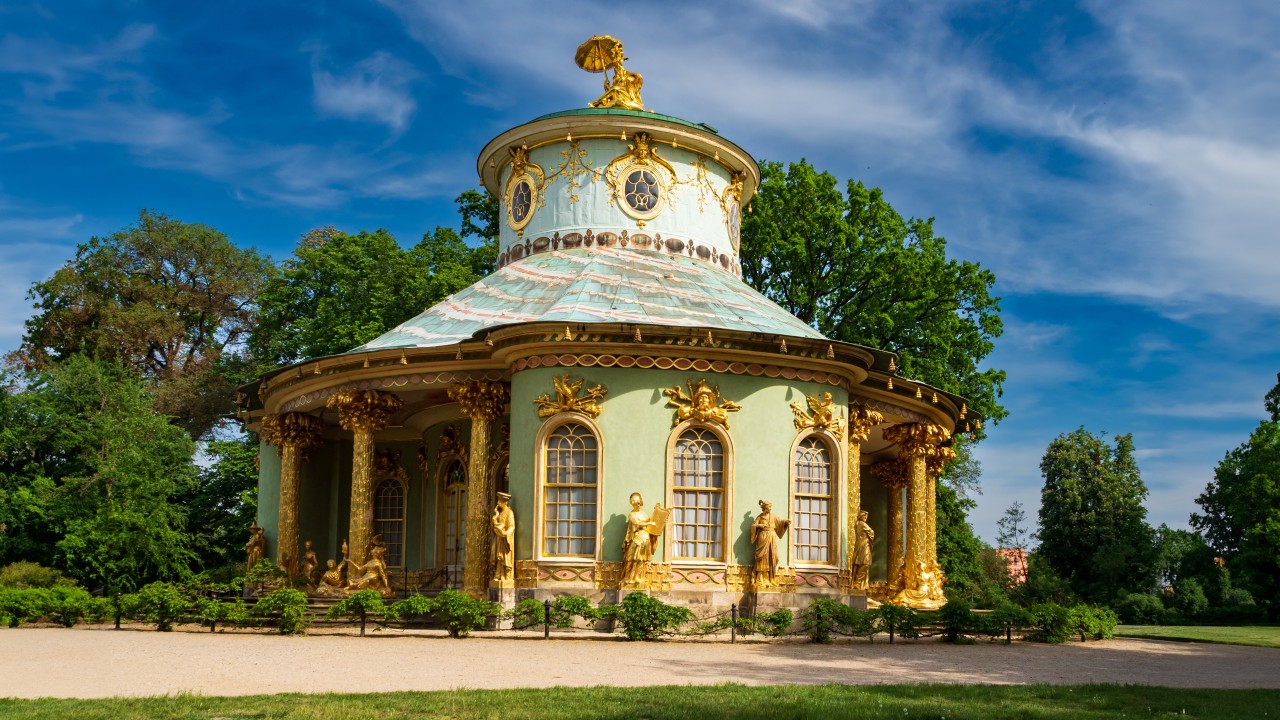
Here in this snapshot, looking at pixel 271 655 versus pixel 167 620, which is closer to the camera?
pixel 271 655

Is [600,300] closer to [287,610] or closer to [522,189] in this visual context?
[522,189]

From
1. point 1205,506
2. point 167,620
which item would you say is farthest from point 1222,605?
point 167,620

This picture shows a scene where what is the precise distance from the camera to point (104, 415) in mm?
36938

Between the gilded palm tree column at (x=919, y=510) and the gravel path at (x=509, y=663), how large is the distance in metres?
6.54

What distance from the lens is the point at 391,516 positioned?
27047 millimetres

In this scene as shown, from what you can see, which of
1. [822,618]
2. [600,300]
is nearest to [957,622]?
[822,618]

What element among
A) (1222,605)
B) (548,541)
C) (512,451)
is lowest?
(1222,605)

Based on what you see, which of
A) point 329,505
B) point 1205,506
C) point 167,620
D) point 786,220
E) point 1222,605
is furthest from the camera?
point 1205,506

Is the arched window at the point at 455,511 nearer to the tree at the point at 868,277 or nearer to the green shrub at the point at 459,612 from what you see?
the green shrub at the point at 459,612

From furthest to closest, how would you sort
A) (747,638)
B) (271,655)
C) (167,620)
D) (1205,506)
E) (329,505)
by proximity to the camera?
(1205,506)
(329,505)
(167,620)
(747,638)
(271,655)

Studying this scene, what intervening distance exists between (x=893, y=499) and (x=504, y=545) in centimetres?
1218

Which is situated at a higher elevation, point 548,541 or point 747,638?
point 548,541

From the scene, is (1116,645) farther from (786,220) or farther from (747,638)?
(786,220)

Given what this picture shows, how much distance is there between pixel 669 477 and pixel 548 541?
2412 mm
